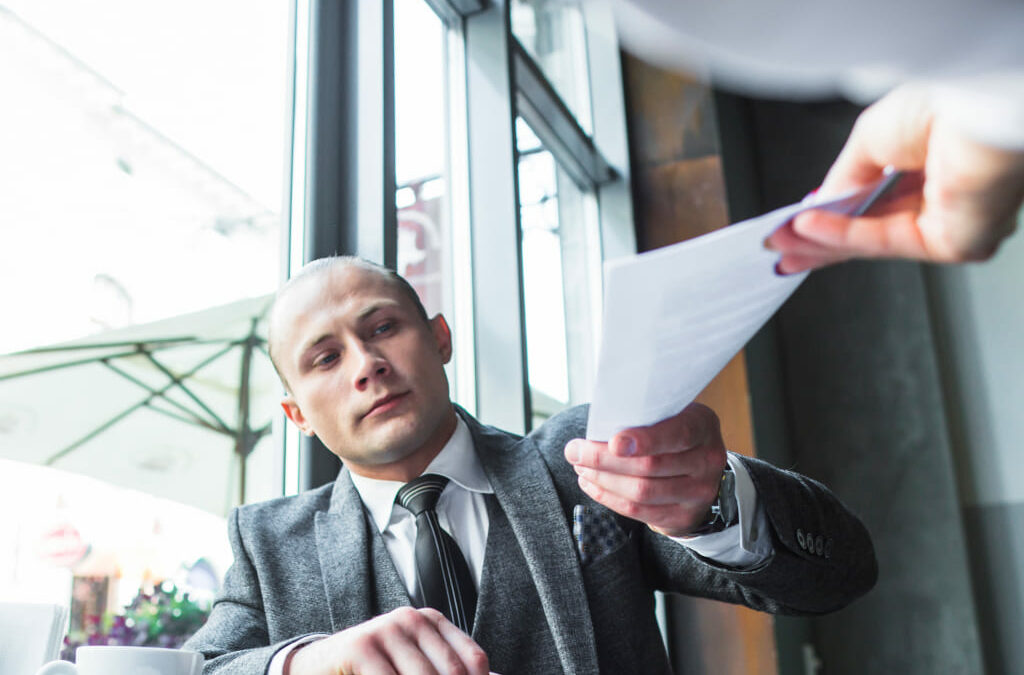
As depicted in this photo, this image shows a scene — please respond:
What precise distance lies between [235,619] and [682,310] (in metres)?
0.76

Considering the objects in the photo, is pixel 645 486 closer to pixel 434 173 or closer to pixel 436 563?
pixel 436 563

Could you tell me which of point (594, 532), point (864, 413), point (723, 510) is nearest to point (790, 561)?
point (723, 510)

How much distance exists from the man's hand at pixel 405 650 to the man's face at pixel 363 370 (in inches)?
15.2

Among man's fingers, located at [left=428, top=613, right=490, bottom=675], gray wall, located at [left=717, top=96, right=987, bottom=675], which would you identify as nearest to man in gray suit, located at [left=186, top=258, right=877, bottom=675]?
man's fingers, located at [left=428, top=613, right=490, bottom=675]

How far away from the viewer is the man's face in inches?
44.3

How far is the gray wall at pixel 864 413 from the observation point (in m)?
3.36

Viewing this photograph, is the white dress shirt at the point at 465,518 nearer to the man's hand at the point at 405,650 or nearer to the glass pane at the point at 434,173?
the man's hand at the point at 405,650

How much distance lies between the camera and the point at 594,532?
1.19 metres

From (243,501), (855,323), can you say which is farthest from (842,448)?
(243,501)

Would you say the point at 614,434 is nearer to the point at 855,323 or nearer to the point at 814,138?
the point at 855,323

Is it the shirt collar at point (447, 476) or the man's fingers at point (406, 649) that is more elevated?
the shirt collar at point (447, 476)

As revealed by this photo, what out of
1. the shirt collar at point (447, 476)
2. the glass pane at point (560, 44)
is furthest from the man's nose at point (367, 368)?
the glass pane at point (560, 44)

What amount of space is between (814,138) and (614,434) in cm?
370

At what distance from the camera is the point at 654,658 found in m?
1.19
